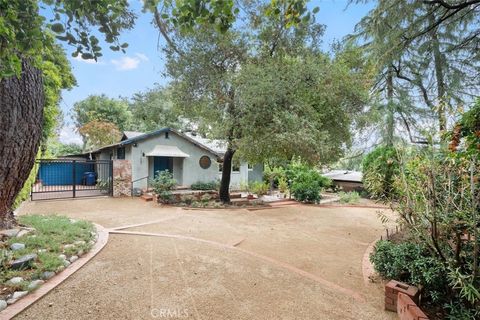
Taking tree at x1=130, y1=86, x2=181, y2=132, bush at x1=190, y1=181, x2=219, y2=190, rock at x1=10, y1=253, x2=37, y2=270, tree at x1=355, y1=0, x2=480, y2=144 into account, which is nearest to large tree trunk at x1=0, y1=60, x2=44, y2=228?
rock at x1=10, y1=253, x2=37, y2=270

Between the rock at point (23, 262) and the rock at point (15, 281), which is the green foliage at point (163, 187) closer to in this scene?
the rock at point (23, 262)

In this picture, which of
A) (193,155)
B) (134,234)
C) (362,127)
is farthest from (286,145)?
(193,155)

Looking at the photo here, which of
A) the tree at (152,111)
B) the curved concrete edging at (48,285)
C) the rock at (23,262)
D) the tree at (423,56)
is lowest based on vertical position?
the curved concrete edging at (48,285)

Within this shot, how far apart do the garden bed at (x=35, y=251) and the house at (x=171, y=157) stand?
872 cm

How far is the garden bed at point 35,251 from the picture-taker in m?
3.80

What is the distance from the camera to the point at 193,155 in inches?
695

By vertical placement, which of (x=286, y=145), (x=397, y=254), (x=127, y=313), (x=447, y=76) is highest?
(x=447, y=76)

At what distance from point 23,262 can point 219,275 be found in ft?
10.5

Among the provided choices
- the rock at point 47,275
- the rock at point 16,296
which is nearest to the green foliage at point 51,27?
the rock at point 16,296

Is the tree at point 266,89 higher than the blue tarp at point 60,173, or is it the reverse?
the tree at point 266,89

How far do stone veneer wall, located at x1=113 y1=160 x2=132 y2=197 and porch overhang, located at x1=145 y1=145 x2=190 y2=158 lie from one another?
1404mm

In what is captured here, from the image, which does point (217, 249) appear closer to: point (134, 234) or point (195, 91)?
point (134, 234)

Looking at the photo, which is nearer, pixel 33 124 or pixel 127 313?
pixel 127 313

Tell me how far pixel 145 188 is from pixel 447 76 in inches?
602
